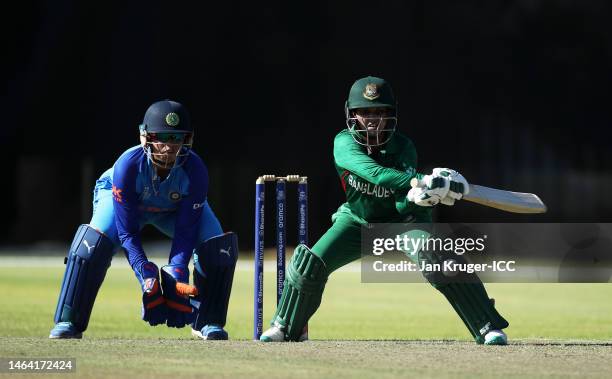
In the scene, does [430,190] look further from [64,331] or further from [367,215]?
[64,331]

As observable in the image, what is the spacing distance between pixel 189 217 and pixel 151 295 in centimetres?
47

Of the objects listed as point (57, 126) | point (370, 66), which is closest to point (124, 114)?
point (57, 126)

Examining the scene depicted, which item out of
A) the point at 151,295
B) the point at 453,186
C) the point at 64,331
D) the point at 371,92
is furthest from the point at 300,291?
the point at 64,331

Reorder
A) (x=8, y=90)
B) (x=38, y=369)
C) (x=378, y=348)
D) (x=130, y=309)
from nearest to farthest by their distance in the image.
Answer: (x=38, y=369) < (x=378, y=348) < (x=130, y=309) < (x=8, y=90)

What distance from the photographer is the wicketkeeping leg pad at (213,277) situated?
21.7 ft

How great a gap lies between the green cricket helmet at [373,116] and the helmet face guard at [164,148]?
0.91m

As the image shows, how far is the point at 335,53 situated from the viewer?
630 inches

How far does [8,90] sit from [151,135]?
9.49 meters

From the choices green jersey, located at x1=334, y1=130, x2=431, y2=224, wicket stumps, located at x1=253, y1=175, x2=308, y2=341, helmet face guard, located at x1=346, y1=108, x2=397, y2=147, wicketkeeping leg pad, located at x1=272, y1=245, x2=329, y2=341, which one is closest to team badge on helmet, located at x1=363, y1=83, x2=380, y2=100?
helmet face guard, located at x1=346, y1=108, x2=397, y2=147

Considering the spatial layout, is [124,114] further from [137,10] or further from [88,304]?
[88,304]

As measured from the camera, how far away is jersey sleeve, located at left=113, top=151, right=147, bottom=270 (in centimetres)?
642

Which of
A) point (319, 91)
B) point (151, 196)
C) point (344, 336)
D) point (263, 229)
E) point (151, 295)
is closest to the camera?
point (151, 295)

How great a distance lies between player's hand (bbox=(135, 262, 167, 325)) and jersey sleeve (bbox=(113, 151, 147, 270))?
6cm

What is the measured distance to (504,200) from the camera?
6.22 meters
